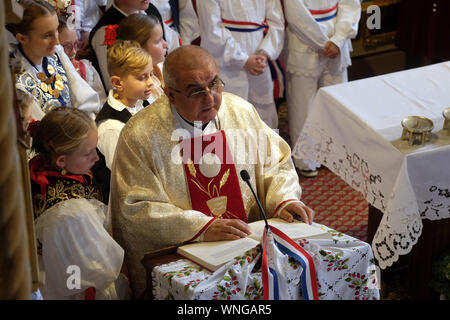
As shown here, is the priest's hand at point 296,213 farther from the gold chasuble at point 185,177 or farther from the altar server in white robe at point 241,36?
the altar server in white robe at point 241,36

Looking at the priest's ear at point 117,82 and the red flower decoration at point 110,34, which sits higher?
the red flower decoration at point 110,34

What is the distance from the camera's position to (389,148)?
3416 mm

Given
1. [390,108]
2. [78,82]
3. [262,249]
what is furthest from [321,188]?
[262,249]

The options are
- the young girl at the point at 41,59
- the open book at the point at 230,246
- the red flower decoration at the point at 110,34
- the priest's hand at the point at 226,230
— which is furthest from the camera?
the red flower decoration at the point at 110,34

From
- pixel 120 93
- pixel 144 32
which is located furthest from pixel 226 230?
pixel 144 32

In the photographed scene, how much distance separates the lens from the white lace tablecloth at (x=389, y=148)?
330cm

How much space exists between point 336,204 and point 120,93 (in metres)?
2.11

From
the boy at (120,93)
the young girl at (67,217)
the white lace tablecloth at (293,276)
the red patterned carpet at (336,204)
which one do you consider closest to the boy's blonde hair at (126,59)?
the boy at (120,93)

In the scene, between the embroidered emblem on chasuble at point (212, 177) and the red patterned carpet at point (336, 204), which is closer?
the embroidered emblem on chasuble at point (212, 177)

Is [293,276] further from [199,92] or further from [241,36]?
[241,36]

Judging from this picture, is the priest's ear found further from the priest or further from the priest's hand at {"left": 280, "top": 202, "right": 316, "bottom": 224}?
the priest's hand at {"left": 280, "top": 202, "right": 316, "bottom": 224}

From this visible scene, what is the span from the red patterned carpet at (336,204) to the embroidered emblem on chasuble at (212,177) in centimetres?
171

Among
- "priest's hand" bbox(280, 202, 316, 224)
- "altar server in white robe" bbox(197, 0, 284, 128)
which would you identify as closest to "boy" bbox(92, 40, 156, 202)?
"priest's hand" bbox(280, 202, 316, 224)
